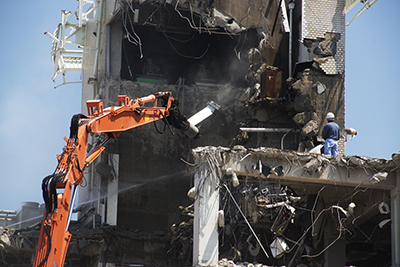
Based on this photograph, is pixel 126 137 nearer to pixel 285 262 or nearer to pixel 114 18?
pixel 114 18

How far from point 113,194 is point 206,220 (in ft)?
27.6

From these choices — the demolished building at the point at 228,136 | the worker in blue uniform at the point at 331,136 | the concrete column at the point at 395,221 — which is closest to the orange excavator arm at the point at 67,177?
the demolished building at the point at 228,136

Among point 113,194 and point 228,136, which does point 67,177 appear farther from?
point 228,136

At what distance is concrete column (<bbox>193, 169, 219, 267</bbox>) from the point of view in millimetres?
16167

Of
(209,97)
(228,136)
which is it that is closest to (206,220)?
(228,136)

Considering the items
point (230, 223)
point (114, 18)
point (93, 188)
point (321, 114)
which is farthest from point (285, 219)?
point (114, 18)

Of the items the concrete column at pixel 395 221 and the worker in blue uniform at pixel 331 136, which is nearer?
the concrete column at pixel 395 221

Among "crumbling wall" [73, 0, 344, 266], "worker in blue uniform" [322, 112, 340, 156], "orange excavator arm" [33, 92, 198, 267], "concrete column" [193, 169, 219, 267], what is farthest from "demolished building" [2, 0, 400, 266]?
"orange excavator arm" [33, 92, 198, 267]

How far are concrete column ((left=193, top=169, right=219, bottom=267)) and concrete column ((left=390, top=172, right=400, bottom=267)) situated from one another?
17.3 feet

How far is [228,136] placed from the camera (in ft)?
83.2

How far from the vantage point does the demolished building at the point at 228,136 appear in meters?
20.3

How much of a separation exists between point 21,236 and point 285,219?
9.35 m

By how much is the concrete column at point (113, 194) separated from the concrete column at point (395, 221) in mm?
10890

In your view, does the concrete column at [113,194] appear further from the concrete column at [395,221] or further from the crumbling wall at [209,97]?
the concrete column at [395,221]
